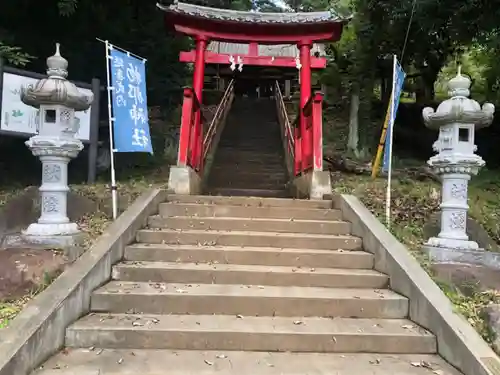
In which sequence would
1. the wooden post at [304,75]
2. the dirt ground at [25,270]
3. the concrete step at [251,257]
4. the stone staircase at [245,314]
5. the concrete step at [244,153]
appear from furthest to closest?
the concrete step at [244,153]
the wooden post at [304,75]
the concrete step at [251,257]
the dirt ground at [25,270]
the stone staircase at [245,314]

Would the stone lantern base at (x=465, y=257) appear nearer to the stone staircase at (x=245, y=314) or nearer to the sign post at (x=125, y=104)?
the stone staircase at (x=245, y=314)

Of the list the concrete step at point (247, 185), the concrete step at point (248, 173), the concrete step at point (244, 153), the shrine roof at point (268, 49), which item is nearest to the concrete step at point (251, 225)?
the concrete step at point (247, 185)

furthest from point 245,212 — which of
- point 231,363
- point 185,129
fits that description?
point 231,363

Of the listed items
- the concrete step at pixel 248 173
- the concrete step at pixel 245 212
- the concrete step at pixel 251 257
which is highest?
the concrete step at pixel 248 173

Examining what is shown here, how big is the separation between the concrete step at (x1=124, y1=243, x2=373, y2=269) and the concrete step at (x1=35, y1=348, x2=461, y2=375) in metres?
1.25

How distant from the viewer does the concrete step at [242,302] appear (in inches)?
142

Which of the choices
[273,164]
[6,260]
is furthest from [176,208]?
[273,164]

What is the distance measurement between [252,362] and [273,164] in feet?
24.1

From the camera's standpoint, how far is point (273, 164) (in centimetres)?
1016

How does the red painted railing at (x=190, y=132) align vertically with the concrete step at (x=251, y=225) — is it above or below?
above

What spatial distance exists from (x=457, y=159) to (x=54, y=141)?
3.94m

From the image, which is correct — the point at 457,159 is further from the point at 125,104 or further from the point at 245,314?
the point at 125,104

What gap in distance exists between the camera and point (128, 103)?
18.5 feet

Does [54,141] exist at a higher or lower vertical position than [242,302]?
higher
